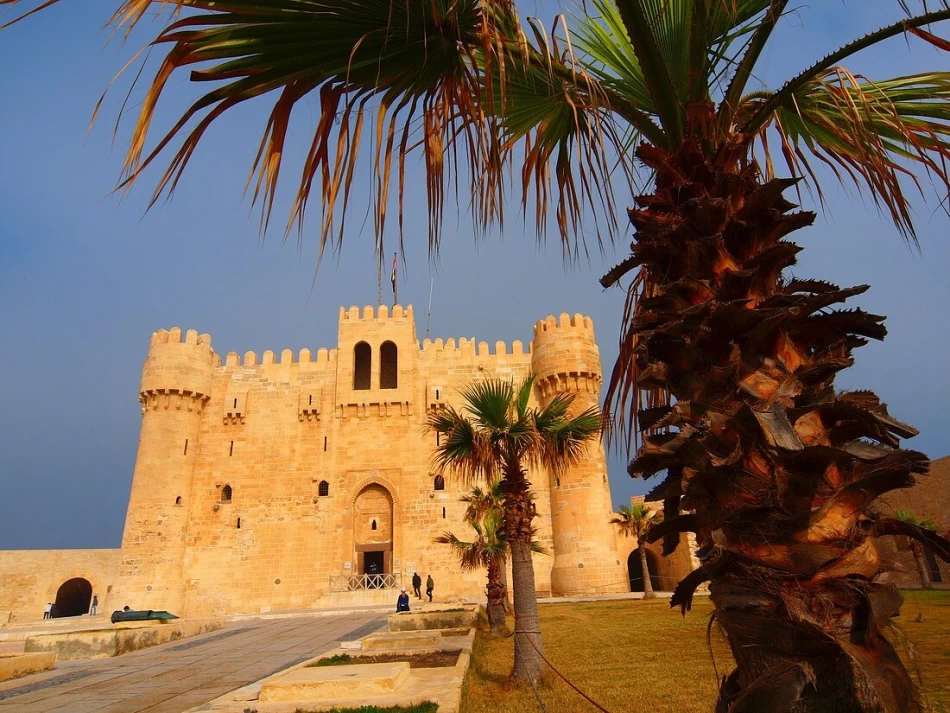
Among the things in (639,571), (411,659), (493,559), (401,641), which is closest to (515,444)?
(401,641)

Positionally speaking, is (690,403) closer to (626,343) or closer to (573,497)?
(626,343)

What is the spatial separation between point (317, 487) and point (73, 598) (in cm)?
1758

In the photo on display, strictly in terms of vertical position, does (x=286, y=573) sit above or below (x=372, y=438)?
below

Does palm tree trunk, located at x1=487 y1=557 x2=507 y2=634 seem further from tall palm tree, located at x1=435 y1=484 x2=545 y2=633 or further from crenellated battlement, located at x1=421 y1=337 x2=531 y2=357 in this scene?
crenellated battlement, located at x1=421 y1=337 x2=531 y2=357

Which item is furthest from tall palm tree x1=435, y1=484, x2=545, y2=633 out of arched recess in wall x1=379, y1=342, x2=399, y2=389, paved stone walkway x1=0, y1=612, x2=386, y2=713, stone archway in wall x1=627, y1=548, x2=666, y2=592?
stone archway in wall x1=627, y1=548, x2=666, y2=592

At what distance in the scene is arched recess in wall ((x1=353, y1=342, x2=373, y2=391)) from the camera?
26.9 m

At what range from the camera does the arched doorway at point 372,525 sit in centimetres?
2423

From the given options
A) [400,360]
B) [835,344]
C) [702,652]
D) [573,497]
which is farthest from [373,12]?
[400,360]

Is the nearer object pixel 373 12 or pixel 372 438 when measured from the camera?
pixel 373 12

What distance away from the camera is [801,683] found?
1.52 meters

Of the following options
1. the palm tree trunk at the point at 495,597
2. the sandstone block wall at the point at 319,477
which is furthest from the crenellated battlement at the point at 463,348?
the palm tree trunk at the point at 495,597

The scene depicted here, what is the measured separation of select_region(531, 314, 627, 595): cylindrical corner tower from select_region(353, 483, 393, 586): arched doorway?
21.0ft

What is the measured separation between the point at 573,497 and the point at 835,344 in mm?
21111

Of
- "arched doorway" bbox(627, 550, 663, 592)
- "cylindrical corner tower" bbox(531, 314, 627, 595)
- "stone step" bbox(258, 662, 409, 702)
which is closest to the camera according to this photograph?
"stone step" bbox(258, 662, 409, 702)
